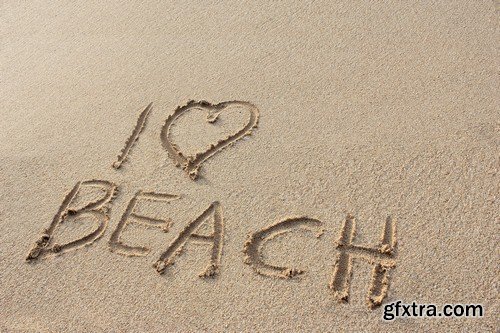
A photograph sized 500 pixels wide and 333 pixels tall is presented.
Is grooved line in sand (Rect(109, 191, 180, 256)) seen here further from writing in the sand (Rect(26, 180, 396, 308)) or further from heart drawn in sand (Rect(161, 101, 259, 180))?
heart drawn in sand (Rect(161, 101, 259, 180))

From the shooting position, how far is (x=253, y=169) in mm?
2170

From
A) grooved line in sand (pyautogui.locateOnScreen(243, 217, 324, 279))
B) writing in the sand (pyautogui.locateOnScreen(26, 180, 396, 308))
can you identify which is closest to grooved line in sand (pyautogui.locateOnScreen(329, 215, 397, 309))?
writing in the sand (pyautogui.locateOnScreen(26, 180, 396, 308))

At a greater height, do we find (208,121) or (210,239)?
(208,121)

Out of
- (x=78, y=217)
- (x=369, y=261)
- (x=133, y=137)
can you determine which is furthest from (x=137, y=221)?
(x=369, y=261)

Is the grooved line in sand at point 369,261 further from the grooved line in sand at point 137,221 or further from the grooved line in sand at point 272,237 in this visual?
the grooved line in sand at point 137,221

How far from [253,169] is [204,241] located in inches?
16.2

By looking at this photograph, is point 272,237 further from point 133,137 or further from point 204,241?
point 133,137

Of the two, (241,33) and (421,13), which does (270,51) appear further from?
(421,13)

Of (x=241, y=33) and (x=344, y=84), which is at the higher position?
(x=241, y=33)

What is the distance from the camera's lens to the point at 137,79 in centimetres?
269

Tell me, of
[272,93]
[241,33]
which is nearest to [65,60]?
[241,33]

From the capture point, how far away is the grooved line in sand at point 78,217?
2041 millimetres

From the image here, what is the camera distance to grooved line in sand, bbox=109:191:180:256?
6.48 ft

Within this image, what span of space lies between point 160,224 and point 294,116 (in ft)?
2.68
